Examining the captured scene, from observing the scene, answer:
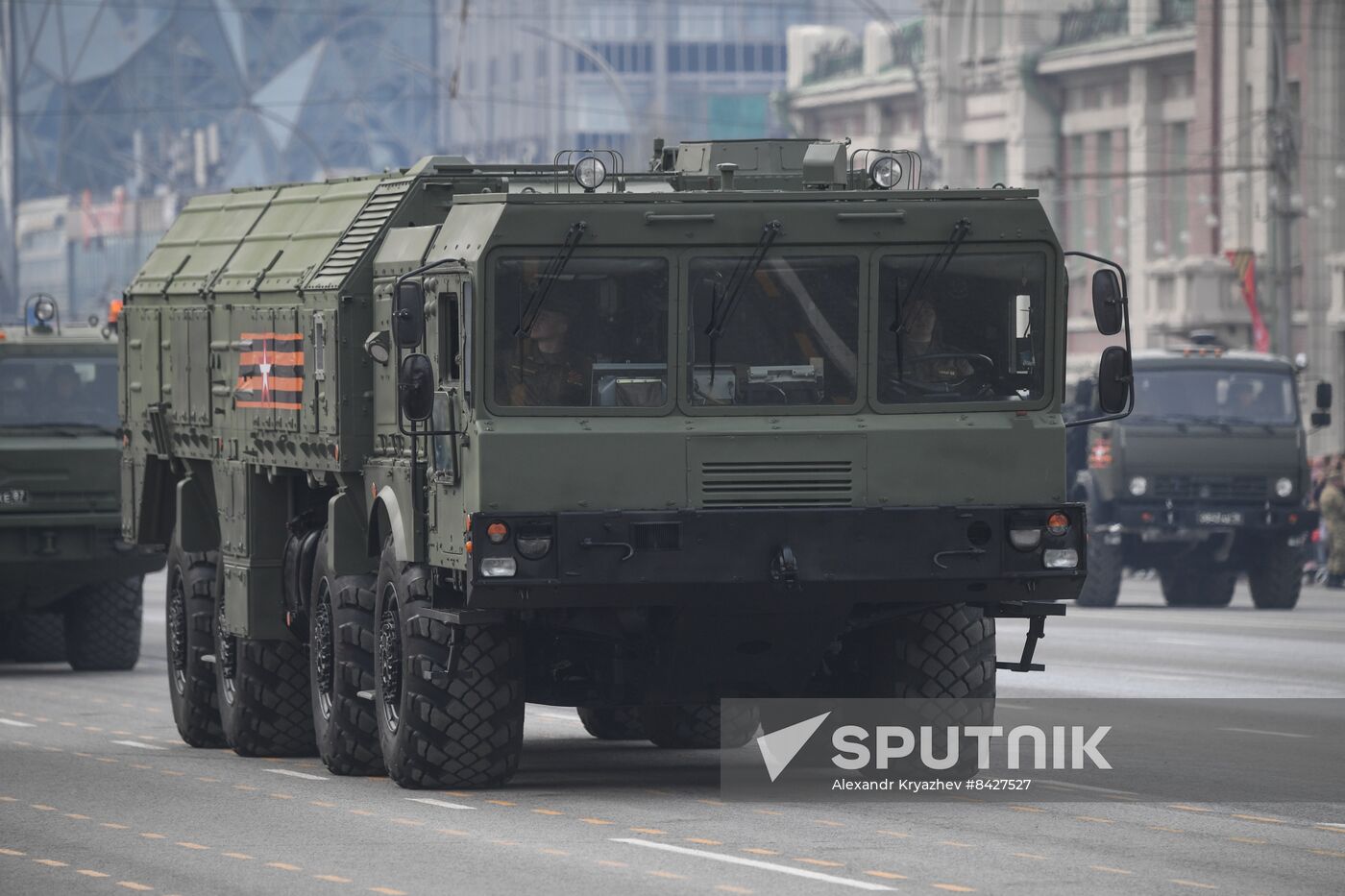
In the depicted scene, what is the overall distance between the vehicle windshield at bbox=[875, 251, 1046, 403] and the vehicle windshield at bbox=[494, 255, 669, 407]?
109 centimetres

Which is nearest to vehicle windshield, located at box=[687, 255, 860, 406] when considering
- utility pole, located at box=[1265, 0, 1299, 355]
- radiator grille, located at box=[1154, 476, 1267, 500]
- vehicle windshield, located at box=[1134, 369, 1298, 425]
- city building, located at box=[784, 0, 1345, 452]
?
vehicle windshield, located at box=[1134, 369, 1298, 425]

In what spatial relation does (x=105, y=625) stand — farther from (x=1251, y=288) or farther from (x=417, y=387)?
(x=1251, y=288)

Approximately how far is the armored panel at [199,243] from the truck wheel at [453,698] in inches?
182

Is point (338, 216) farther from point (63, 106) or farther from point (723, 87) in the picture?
point (63, 106)

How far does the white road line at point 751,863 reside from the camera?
11484 millimetres

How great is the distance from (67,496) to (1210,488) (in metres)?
14.0

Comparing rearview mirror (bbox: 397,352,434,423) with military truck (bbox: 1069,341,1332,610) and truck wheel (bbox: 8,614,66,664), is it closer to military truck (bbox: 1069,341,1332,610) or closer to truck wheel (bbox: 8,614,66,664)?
truck wheel (bbox: 8,614,66,664)

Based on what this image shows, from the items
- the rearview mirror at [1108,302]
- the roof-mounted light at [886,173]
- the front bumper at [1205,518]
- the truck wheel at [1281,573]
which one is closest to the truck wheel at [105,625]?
the roof-mounted light at [886,173]

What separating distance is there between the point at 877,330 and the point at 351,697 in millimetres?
3415

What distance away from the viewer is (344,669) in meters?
15.8

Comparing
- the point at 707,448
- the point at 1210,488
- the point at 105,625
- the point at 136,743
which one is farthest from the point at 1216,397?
the point at 707,448

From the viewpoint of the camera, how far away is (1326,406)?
3462 cm

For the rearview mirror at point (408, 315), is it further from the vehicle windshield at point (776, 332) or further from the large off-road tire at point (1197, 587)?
the large off-road tire at point (1197, 587)

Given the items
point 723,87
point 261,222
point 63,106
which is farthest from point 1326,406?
point 63,106
